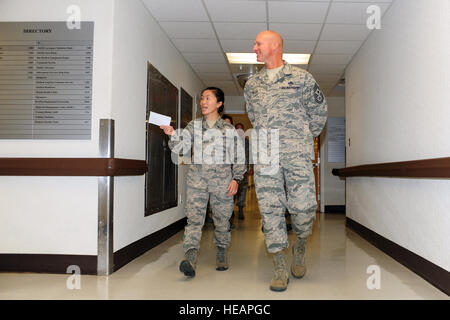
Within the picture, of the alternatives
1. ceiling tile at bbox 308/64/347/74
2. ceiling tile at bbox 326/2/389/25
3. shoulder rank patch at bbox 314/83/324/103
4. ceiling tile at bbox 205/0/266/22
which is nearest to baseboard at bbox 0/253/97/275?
shoulder rank patch at bbox 314/83/324/103

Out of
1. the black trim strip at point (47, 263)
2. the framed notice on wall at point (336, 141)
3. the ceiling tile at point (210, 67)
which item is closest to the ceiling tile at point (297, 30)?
the ceiling tile at point (210, 67)

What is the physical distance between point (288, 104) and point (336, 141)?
19.6 ft

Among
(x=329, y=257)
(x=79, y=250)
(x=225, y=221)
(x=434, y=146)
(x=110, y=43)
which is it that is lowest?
(x=329, y=257)

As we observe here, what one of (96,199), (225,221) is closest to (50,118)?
(96,199)

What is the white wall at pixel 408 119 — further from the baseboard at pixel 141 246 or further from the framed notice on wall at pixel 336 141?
the framed notice on wall at pixel 336 141

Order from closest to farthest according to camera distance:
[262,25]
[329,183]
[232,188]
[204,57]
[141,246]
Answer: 1. [232,188]
2. [141,246]
3. [262,25]
4. [204,57]
5. [329,183]

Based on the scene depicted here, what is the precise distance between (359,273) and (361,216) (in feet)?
6.70

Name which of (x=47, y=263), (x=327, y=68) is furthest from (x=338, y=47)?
(x=47, y=263)

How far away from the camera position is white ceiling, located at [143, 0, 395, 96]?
11.9 feet

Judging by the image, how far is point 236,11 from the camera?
3.79m

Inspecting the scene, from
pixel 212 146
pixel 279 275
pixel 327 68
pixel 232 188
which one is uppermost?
pixel 327 68

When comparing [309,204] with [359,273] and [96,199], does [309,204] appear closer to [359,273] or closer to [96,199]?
[359,273]

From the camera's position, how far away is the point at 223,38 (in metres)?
4.60

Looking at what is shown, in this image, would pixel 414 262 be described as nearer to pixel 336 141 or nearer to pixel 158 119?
pixel 158 119
